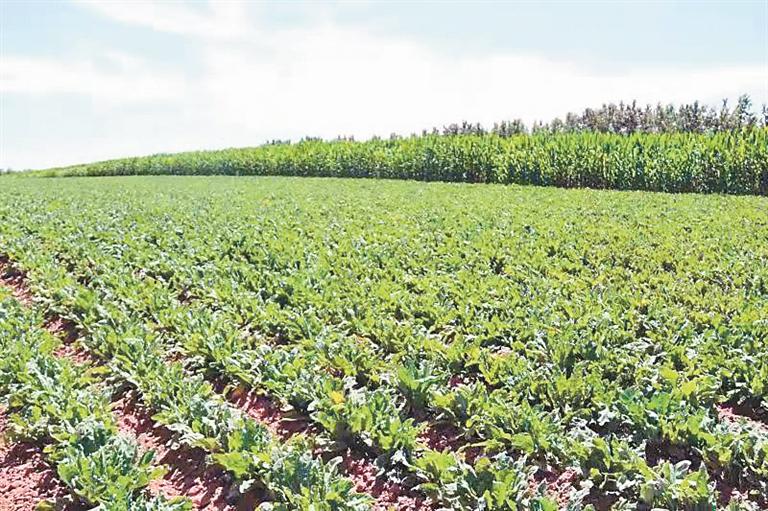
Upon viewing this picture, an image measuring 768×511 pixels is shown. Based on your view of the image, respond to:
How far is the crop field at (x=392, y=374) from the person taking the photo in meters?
3.11

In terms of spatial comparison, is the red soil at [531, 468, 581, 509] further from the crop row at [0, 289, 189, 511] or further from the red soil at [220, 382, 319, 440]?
the crop row at [0, 289, 189, 511]

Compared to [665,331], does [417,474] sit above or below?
below

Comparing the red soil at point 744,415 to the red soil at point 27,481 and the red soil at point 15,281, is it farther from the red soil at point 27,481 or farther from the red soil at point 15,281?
the red soil at point 15,281

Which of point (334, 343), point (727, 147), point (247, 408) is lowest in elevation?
point (247, 408)

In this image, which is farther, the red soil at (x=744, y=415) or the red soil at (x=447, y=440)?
the red soil at (x=744, y=415)

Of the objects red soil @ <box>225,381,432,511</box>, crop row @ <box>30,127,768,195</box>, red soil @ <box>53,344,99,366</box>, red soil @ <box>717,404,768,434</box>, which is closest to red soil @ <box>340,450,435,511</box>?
red soil @ <box>225,381,432,511</box>

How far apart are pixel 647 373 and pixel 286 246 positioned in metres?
5.21

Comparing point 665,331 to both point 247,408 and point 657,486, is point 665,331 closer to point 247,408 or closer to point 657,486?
point 657,486

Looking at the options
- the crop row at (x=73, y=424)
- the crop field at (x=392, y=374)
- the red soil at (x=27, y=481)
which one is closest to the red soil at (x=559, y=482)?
the crop field at (x=392, y=374)

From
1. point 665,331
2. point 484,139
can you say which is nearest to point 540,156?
point 484,139

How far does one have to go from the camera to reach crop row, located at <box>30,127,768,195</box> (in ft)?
51.8

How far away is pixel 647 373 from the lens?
4.07 metres

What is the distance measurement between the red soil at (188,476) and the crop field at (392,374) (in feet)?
0.05

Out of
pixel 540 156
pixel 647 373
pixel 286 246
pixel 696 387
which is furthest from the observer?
pixel 540 156
